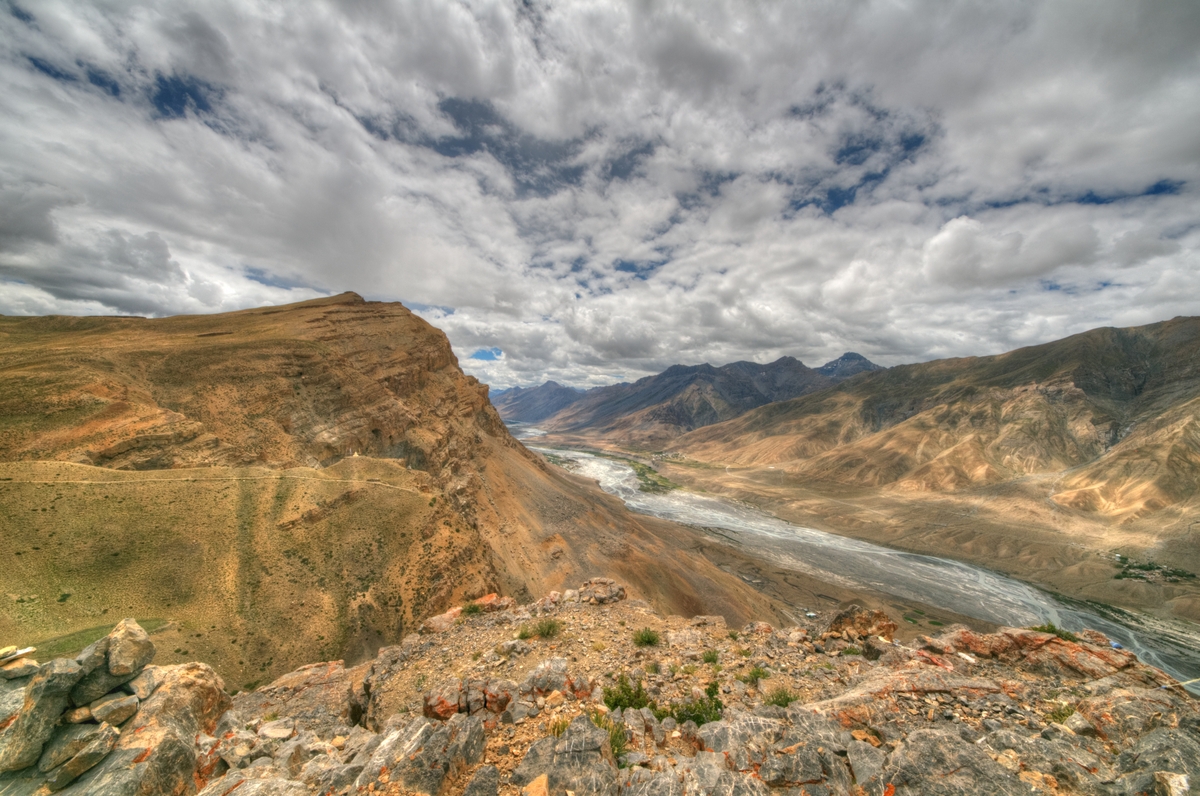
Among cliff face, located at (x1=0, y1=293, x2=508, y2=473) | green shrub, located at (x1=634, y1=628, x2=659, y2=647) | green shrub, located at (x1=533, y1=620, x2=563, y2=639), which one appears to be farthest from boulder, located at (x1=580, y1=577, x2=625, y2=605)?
cliff face, located at (x1=0, y1=293, x2=508, y2=473)

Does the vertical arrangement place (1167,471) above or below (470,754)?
below

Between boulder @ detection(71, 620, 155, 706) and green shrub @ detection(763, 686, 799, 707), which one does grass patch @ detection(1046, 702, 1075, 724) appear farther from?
boulder @ detection(71, 620, 155, 706)

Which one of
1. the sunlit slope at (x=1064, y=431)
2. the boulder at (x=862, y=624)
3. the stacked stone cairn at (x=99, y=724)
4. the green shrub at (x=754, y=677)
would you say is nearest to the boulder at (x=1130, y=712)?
the boulder at (x=862, y=624)

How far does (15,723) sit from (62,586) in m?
21.6

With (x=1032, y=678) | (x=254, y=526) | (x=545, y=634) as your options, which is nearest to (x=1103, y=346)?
(x=1032, y=678)

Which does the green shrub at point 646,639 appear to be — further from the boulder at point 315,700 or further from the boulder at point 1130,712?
the boulder at point 1130,712

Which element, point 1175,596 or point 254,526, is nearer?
point 254,526

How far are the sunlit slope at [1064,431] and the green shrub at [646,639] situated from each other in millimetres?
121432

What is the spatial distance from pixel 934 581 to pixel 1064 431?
9882 centimetres

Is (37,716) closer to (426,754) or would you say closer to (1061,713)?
(426,754)

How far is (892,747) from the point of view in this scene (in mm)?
8164

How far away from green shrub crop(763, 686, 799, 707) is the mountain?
2539 cm

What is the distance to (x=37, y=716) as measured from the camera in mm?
8133

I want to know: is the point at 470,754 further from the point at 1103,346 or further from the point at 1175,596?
the point at 1103,346
